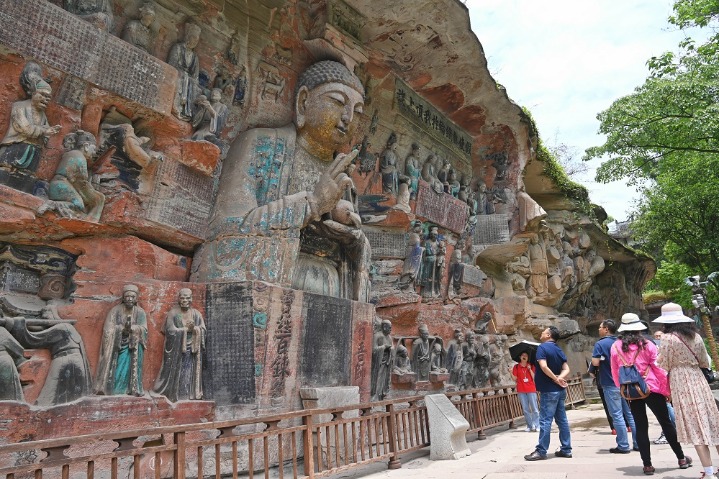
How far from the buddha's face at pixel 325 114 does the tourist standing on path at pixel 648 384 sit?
411cm

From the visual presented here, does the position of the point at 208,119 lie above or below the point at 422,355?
above

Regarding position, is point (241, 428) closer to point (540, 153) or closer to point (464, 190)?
point (464, 190)

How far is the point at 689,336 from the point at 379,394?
4561 millimetres

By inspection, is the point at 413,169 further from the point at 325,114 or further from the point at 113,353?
the point at 113,353

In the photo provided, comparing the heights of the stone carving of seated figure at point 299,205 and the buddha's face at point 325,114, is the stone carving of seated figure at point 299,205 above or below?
below

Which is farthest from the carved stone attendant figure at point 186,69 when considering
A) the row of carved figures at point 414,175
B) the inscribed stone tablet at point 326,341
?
the row of carved figures at point 414,175

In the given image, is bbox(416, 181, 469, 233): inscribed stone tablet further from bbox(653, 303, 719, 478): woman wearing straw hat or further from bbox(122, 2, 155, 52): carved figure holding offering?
bbox(653, 303, 719, 478): woman wearing straw hat

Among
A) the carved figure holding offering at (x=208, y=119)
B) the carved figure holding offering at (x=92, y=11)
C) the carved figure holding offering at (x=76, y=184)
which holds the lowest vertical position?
the carved figure holding offering at (x=76, y=184)

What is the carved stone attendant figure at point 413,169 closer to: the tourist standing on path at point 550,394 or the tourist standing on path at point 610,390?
the tourist standing on path at point 610,390

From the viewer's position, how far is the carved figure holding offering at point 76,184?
4.79 metres

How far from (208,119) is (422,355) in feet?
16.2

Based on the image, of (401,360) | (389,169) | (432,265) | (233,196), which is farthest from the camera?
(432,265)

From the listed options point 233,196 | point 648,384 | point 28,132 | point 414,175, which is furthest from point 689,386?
point 414,175

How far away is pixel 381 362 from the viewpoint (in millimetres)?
7547
